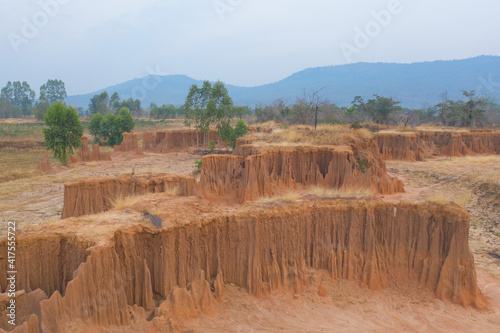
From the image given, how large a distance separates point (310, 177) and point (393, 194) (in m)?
6.14

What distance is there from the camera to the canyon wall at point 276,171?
1973 centimetres

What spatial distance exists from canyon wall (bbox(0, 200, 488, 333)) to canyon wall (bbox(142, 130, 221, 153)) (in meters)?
37.4

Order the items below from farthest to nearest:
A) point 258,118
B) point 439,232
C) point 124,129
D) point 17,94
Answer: point 17,94 → point 258,118 → point 124,129 → point 439,232

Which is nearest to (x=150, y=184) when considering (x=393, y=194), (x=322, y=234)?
(x=322, y=234)

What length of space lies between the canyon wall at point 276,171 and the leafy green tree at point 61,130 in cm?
2066

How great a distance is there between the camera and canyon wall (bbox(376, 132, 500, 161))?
37.9 meters

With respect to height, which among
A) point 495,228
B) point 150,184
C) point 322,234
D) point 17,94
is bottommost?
point 495,228

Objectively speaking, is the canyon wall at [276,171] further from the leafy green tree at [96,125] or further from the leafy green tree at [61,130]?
the leafy green tree at [96,125]

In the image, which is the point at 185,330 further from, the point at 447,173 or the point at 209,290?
the point at 447,173

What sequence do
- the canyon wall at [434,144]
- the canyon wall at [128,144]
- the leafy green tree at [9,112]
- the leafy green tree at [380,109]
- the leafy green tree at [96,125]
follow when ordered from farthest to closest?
the leafy green tree at [9,112]
the leafy green tree at [380,109]
the leafy green tree at [96,125]
the canyon wall at [128,144]
the canyon wall at [434,144]

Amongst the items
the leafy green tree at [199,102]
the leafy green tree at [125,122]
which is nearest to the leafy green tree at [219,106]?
the leafy green tree at [199,102]

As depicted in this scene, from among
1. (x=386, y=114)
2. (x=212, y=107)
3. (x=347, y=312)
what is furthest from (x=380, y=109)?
(x=347, y=312)

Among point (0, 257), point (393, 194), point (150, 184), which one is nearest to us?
point (0, 257)

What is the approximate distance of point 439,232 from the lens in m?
11.1
